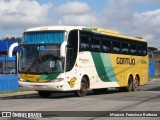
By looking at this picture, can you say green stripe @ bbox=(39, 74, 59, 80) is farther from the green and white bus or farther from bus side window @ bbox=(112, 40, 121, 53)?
bus side window @ bbox=(112, 40, 121, 53)

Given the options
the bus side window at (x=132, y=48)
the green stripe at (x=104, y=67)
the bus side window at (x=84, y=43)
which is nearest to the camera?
the bus side window at (x=84, y=43)

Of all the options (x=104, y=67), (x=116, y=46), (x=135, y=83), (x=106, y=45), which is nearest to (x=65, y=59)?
(x=104, y=67)

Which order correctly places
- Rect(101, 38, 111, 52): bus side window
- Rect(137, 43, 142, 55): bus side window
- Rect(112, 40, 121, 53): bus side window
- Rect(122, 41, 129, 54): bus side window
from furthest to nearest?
Rect(137, 43, 142, 55): bus side window, Rect(122, 41, 129, 54): bus side window, Rect(112, 40, 121, 53): bus side window, Rect(101, 38, 111, 52): bus side window

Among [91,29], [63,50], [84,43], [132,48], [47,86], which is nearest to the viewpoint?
[63,50]

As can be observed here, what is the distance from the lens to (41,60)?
67.3 feet

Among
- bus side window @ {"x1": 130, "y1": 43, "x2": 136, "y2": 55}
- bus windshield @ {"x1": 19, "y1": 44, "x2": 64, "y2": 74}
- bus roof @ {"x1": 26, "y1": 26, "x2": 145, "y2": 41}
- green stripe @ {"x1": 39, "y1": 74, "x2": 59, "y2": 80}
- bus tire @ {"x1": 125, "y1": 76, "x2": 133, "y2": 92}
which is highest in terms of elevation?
bus roof @ {"x1": 26, "y1": 26, "x2": 145, "y2": 41}

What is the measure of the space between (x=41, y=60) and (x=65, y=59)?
1.13 metres

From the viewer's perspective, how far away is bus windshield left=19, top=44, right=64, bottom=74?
66.6ft

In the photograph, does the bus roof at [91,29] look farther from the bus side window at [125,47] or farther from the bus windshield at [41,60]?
the bus windshield at [41,60]

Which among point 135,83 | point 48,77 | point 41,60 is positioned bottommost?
point 135,83

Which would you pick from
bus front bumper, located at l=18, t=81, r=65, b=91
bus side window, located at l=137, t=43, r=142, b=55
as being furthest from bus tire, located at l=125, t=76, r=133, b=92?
bus front bumper, located at l=18, t=81, r=65, b=91

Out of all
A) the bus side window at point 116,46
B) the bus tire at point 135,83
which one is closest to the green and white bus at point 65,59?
the bus side window at point 116,46

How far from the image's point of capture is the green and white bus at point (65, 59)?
66.6ft

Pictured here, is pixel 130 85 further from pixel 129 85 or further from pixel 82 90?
pixel 82 90
